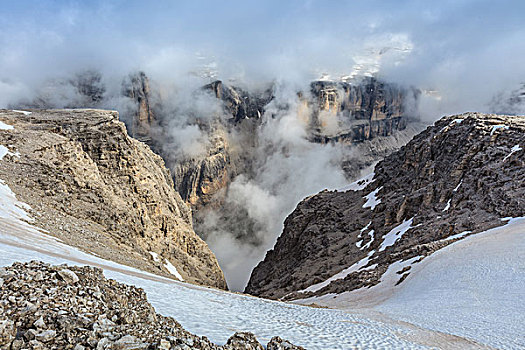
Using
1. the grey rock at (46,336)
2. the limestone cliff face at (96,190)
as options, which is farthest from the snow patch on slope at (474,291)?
the limestone cliff face at (96,190)

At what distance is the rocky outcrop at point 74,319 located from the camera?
6.48 m

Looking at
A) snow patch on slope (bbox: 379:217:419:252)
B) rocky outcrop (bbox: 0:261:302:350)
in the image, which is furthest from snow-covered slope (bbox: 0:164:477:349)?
snow patch on slope (bbox: 379:217:419:252)

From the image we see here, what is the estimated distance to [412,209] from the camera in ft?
196

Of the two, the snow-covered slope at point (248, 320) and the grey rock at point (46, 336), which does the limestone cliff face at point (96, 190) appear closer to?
the snow-covered slope at point (248, 320)

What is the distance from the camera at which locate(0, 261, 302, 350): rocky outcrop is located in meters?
6.48

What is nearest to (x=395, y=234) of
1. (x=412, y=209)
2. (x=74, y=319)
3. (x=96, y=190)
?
(x=412, y=209)

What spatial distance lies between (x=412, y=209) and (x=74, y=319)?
198ft

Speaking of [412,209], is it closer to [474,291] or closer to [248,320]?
[474,291]

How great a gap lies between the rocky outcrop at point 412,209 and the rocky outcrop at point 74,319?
29.8 metres

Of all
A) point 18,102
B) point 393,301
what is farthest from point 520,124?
point 18,102

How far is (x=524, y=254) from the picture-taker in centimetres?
2658

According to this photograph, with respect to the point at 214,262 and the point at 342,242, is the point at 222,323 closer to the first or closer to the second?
the point at 342,242

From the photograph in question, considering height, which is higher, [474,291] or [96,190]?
[96,190]

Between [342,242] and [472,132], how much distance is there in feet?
101
